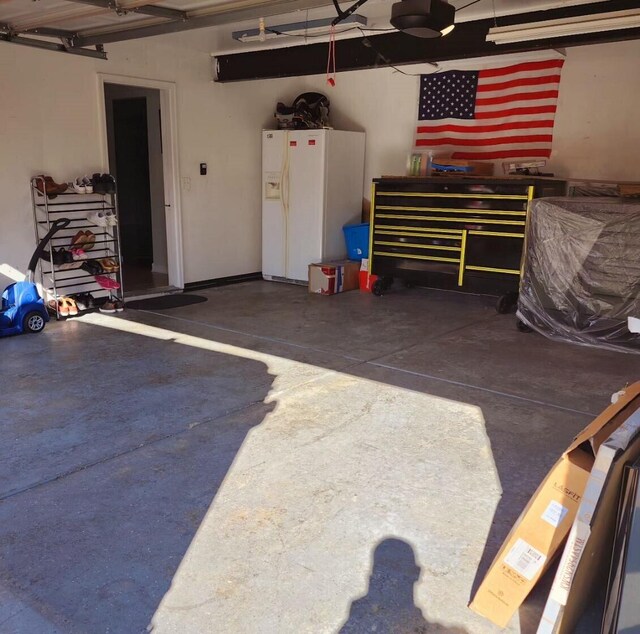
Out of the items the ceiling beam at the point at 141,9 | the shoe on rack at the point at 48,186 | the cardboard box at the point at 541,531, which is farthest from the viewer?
the shoe on rack at the point at 48,186

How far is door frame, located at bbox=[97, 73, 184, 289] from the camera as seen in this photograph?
6090 millimetres

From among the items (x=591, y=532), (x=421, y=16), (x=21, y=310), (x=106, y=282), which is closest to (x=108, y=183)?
(x=106, y=282)

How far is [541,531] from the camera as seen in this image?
1846mm

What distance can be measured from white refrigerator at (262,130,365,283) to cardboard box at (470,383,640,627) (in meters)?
5.39

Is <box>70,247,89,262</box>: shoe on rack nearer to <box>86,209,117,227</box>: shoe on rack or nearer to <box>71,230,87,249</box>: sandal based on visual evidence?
<box>71,230,87,249</box>: sandal

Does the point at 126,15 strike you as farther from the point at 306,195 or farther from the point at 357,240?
the point at 357,240

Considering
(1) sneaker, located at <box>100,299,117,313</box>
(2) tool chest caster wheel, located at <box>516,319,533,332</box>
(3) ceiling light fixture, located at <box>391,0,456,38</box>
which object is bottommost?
(1) sneaker, located at <box>100,299,117,313</box>

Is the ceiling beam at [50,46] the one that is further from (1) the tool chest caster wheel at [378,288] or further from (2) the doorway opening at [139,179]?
(1) the tool chest caster wheel at [378,288]

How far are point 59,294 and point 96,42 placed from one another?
2.26m

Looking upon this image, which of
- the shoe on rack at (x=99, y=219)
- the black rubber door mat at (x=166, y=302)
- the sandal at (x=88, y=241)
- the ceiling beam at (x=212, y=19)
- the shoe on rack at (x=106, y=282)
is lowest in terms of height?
the black rubber door mat at (x=166, y=302)

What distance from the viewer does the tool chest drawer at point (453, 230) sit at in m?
5.63

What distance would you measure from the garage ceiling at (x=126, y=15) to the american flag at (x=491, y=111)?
1658 millimetres

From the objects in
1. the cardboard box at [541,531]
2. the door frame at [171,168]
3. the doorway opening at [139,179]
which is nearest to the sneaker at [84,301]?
the doorway opening at [139,179]

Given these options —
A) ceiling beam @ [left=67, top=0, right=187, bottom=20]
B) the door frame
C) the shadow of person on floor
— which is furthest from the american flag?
the shadow of person on floor
